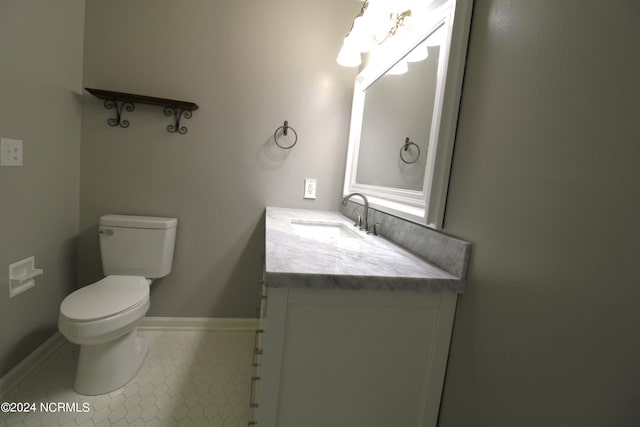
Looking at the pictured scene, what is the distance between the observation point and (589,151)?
0.48m

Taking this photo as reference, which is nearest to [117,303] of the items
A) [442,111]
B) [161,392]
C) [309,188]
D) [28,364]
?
[161,392]

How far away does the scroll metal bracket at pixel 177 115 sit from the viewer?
5.41ft

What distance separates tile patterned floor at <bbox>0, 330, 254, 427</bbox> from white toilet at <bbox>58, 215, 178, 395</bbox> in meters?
0.07

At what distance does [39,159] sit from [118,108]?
1.60 ft

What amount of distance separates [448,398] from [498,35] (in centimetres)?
103

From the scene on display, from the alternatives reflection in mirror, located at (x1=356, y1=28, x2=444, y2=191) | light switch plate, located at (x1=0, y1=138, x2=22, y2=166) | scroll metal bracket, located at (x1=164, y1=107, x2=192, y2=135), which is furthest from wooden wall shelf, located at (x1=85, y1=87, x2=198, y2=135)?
reflection in mirror, located at (x1=356, y1=28, x2=444, y2=191)

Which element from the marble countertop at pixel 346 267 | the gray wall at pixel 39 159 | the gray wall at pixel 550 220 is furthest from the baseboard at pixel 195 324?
the gray wall at pixel 550 220

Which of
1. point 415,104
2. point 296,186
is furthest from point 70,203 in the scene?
point 415,104

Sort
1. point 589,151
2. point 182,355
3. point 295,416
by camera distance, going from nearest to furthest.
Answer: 1. point 589,151
2. point 295,416
3. point 182,355

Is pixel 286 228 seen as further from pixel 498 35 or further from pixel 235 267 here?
pixel 498 35

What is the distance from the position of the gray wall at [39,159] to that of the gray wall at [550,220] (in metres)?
1.84

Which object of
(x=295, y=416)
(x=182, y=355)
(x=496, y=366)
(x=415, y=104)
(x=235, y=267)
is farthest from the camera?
(x=235, y=267)

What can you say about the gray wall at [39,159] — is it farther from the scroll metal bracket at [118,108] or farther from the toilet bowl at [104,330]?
the toilet bowl at [104,330]

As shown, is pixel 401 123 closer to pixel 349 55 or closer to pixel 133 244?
pixel 349 55
